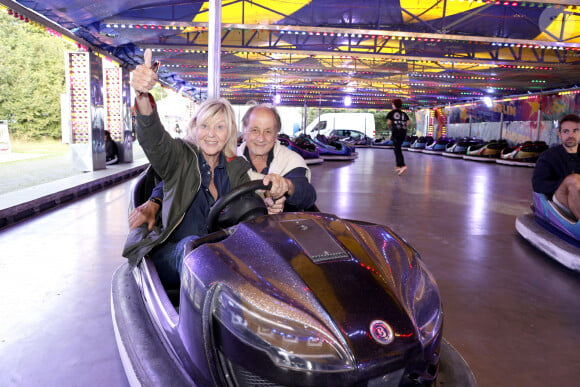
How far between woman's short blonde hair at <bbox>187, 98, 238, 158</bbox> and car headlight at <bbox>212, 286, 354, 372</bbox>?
866 millimetres

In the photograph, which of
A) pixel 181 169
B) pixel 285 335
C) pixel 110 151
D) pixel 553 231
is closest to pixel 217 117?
pixel 181 169

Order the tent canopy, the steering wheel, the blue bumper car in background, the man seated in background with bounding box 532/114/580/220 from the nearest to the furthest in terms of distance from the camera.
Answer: the steering wheel → the blue bumper car in background → the man seated in background with bounding box 532/114/580/220 → the tent canopy

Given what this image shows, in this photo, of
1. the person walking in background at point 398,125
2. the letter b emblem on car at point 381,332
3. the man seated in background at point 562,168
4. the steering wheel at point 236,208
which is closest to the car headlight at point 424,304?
the letter b emblem on car at point 381,332

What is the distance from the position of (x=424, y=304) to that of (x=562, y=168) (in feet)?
8.50

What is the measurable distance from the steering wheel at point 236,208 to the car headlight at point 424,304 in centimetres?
43

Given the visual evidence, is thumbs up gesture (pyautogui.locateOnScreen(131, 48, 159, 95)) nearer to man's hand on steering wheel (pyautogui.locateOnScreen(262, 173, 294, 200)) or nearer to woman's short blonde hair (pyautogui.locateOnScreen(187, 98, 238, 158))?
woman's short blonde hair (pyautogui.locateOnScreen(187, 98, 238, 158))

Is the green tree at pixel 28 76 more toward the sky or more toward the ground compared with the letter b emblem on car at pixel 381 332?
more toward the sky

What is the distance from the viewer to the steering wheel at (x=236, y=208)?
117 cm

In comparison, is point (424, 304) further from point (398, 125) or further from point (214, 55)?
point (398, 125)

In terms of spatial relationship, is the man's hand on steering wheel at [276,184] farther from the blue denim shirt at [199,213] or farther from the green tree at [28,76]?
the green tree at [28,76]

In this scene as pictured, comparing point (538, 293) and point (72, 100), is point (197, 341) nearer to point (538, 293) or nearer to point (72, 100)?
point (538, 293)

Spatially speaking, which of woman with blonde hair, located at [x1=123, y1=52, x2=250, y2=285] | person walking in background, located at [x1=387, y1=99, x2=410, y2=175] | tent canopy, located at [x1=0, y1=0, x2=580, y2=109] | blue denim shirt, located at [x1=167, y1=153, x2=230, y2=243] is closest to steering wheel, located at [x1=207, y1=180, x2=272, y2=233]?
woman with blonde hair, located at [x1=123, y1=52, x2=250, y2=285]

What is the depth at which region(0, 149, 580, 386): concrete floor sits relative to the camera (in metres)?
1.42

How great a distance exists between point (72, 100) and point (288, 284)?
22.8 ft
